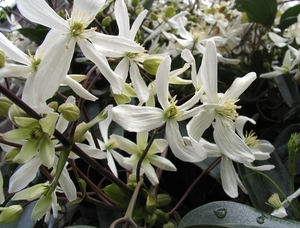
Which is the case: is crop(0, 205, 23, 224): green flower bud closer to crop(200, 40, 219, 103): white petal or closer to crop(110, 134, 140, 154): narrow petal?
crop(110, 134, 140, 154): narrow petal

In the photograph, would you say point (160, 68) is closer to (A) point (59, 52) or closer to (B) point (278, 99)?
(A) point (59, 52)

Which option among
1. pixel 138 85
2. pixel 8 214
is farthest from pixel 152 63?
pixel 8 214

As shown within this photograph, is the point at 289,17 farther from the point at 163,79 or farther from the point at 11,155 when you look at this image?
the point at 11,155

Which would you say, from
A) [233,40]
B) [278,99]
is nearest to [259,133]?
[278,99]

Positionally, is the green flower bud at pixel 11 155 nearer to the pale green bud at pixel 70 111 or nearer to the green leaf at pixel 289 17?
the pale green bud at pixel 70 111

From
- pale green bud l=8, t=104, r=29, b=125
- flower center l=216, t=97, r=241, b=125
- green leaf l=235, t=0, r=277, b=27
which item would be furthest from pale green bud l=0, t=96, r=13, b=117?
green leaf l=235, t=0, r=277, b=27
